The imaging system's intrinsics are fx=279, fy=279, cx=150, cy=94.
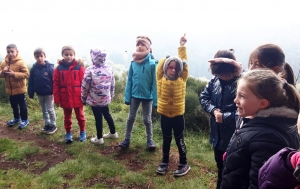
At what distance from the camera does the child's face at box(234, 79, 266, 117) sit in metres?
1.99

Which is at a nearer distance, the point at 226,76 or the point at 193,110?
the point at 226,76

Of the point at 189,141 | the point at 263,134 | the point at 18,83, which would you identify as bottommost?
the point at 189,141

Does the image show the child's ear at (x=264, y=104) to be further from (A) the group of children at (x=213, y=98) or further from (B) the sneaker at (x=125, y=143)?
(B) the sneaker at (x=125, y=143)

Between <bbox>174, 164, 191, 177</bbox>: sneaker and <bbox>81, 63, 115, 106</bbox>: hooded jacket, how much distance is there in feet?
5.54

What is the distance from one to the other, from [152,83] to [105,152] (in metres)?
1.55

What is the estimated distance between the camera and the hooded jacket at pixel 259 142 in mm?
1825

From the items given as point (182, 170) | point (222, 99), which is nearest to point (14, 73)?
point (182, 170)

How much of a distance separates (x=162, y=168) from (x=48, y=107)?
286 centimetres

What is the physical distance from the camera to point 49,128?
600cm

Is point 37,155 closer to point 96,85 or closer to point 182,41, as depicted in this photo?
point 96,85

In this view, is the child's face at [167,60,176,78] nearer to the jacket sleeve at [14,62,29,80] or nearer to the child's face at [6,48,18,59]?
the jacket sleeve at [14,62,29,80]

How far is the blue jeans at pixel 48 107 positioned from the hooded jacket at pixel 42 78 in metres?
0.21

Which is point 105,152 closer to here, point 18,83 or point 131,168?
point 131,168

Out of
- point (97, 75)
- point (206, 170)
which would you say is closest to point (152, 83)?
point (97, 75)
